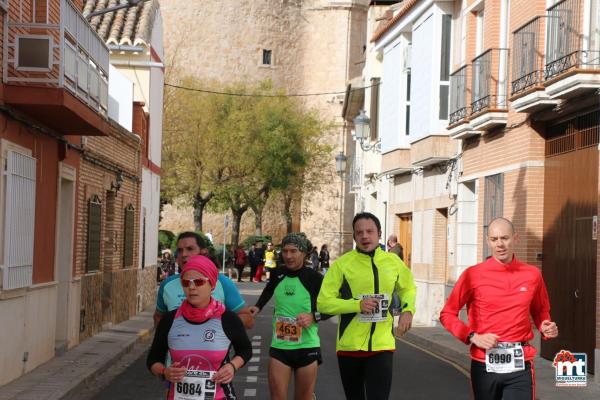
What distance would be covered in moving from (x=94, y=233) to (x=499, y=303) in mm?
14269

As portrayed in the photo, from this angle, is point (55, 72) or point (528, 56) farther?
point (528, 56)

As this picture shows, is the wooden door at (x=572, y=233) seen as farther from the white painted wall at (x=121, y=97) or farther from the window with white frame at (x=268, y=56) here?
the window with white frame at (x=268, y=56)

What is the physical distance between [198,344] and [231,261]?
4861cm

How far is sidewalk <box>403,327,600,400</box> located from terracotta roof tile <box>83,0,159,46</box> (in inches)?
393

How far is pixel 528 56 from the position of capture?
1836cm

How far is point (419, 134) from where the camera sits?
88.9 ft

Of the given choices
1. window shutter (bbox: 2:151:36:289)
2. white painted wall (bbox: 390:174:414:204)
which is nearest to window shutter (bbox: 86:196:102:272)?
window shutter (bbox: 2:151:36:289)

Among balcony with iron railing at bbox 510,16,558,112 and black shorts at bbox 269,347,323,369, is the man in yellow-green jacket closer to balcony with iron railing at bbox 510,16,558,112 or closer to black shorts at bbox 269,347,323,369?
black shorts at bbox 269,347,323,369

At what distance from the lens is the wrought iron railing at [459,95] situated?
73.3 feet

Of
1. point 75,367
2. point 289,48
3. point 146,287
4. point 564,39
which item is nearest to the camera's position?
point 75,367

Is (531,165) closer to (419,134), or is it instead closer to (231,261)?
(419,134)

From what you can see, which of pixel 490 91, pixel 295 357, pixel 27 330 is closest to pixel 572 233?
pixel 490 91

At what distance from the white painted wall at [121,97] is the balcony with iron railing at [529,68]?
32.9ft

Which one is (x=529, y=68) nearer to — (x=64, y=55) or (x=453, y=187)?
(x=453, y=187)
